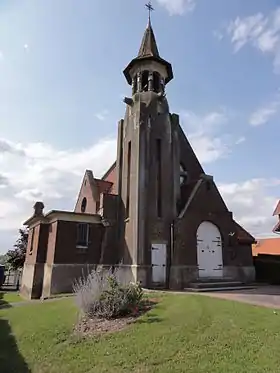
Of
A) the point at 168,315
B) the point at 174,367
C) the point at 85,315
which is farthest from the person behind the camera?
the point at 85,315

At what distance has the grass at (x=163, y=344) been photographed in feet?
23.9

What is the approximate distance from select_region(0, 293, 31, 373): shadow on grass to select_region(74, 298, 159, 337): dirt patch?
1.95 metres

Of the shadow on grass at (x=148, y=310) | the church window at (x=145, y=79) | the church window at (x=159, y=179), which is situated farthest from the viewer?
the church window at (x=145, y=79)

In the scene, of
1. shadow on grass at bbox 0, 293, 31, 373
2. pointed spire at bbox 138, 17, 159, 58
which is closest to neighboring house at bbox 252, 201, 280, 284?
pointed spire at bbox 138, 17, 159, 58

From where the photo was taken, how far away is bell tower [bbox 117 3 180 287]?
834 inches

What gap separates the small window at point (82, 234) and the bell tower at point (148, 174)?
253 centimetres

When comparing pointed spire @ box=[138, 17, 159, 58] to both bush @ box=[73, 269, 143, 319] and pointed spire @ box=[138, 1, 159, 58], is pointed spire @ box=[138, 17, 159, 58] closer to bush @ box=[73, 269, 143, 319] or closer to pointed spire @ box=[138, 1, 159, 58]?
pointed spire @ box=[138, 1, 159, 58]

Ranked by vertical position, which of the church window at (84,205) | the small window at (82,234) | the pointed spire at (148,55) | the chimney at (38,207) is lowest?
the small window at (82,234)

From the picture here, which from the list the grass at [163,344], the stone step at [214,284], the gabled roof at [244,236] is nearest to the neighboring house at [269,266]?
the gabled roof at [244,236]

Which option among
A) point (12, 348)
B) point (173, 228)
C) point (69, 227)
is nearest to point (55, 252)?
point (69, 227)

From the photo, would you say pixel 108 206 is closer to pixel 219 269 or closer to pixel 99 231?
pixel 99 231

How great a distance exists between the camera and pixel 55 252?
2147 cm

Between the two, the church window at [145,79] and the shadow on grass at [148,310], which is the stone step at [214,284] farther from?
the church window at [145,79]

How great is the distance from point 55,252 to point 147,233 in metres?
6.39
